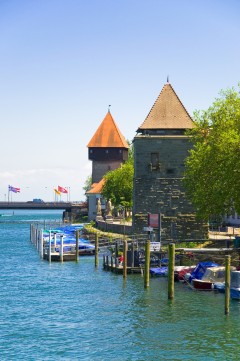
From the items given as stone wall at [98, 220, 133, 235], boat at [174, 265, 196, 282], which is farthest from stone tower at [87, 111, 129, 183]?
boat at [174, 265, 196, 282]

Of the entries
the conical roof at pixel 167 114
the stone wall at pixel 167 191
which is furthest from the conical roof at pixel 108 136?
the stone wall at pixel 167 191

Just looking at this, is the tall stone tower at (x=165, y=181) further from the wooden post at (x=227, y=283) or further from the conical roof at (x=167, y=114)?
the wooden post at (x=227, y=283)

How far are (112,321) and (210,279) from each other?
35.5 feet

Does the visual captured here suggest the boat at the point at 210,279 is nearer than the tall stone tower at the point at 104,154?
Yes

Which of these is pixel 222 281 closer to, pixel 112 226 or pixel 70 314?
pixel 70 314

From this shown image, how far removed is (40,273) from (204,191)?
15749 millimetres

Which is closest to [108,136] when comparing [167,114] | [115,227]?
[115,227]

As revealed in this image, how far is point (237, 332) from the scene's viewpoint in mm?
32406

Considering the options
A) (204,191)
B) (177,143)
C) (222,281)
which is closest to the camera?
(222,281)

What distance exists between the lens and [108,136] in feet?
470

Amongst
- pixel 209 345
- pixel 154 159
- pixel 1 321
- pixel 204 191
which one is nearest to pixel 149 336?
pixel 209 345

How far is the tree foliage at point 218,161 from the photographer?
49.3 meters

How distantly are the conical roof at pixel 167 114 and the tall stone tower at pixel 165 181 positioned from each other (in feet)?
0.33

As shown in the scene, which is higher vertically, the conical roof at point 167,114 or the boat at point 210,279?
the conical roof at point 167,114
